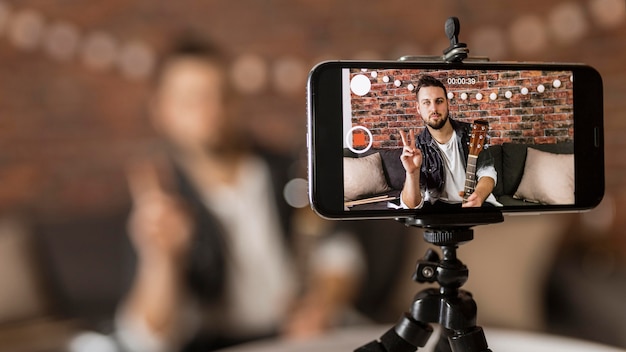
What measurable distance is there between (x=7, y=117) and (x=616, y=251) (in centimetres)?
253

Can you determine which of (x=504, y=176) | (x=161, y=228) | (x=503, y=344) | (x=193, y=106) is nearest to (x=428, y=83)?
(x=504, y=176)

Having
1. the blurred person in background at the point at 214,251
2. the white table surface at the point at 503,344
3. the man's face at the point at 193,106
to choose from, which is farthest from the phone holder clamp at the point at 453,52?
the man's face at the point at 193,106

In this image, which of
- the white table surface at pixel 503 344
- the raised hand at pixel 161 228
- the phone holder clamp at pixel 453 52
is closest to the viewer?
the phone holder clamp at pixel 453 52

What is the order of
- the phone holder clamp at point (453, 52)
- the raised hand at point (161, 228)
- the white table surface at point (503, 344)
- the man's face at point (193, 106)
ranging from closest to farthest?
the phone holder clamp at point (453, 52), the white table surface at point (503, 344), the raised hand at point (161, 228), the man's face at point (193, 106)

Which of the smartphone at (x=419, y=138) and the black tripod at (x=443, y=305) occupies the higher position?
the smartphone at (x=419, y=138)

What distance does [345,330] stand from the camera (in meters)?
1.93

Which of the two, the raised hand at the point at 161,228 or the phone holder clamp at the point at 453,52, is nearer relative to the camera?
the phone holder clamp at the point at 453,52

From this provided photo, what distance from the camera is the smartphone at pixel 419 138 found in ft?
1.77

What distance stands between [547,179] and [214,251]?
63.1 inches

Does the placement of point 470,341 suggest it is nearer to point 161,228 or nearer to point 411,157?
point 411,157

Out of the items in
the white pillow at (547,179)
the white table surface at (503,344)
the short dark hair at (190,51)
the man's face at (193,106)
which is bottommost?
the white table surface at (503,344)

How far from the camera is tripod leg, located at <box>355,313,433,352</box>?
559mm

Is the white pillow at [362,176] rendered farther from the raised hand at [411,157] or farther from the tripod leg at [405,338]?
the tripod leg at [405,338]

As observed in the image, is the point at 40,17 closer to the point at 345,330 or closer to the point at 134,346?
the point at 134,346
